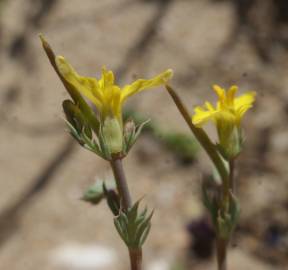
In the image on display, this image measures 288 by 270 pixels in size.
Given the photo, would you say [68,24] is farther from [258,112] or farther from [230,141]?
[230,141]

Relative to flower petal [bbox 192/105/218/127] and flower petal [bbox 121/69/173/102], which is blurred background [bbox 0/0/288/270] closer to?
flower petal [bbox 192/105/218/127]

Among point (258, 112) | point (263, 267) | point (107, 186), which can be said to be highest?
point (258, 112)

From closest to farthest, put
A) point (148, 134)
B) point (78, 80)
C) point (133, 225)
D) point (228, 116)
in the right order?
point (78, 80) → point (133, 225) → point (228, 116) → point (148, 134)

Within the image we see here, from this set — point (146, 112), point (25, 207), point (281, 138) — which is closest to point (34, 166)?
point (25, 207)

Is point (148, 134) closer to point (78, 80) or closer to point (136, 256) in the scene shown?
point (136, 256)

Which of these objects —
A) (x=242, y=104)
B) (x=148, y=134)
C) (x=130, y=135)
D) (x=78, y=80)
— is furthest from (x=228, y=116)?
(x=148, y=134)

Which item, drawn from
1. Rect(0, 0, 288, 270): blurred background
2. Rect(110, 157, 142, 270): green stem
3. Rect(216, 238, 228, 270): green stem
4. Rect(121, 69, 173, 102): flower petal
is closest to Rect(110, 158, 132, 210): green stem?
Rect(110, 157, 142, 270): green stem
